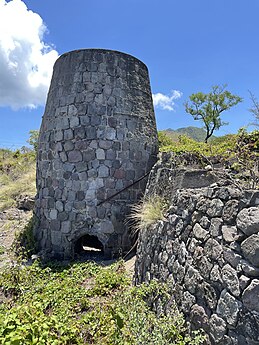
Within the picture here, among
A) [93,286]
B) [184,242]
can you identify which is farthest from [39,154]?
[184,242]

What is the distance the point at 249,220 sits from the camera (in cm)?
233

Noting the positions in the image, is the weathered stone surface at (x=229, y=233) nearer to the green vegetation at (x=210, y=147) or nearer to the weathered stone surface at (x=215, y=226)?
the weathered stone surface at (x=215, y=226)

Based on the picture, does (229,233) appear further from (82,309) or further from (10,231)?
(10,231)

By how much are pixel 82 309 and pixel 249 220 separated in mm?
3362

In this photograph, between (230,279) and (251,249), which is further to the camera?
(230,279)

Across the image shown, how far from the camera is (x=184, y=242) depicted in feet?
11.3

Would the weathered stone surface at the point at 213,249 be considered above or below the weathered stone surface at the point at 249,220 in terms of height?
below

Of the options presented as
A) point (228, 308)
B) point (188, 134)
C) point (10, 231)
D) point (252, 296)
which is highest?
point (188, 134)

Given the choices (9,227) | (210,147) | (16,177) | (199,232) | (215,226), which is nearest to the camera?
(215,226)

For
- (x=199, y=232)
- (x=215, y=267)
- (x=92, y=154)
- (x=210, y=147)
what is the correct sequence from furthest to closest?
(x=92, y=154), (x=210, y=147), (x=199, y=232), (x=215, y=267)

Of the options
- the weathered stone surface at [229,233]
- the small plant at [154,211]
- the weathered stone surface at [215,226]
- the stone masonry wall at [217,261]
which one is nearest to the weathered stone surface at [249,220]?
the stone masonry wall at [217,261]

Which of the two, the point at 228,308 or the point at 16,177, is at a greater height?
the point at 16,177

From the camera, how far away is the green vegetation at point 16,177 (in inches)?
486

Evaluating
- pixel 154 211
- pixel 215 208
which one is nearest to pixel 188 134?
pixel 154 211
